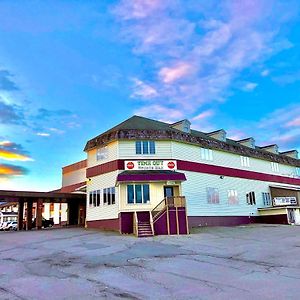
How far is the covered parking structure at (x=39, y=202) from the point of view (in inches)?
1213

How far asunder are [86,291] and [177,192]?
61.4ft

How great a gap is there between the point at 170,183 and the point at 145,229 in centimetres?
499

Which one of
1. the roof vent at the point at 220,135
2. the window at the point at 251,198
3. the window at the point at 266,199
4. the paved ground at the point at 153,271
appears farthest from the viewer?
the window at the point at 266,199

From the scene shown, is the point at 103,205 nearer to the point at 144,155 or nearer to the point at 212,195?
the point at 144,155

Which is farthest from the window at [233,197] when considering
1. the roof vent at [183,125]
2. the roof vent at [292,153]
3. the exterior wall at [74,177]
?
the exterior wall at [74,177]

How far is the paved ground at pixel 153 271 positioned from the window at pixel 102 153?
11.2 meters

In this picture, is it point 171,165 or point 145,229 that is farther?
point 171,165

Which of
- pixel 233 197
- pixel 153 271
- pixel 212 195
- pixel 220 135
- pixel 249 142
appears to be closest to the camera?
pixel 153 271

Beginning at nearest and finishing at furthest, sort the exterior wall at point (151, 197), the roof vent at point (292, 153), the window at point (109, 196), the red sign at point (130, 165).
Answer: the exterior wall at point (151, 197)
the window at point (109, 196)
the red sign at point (130, 165)
the roof vent at point (292, 153)

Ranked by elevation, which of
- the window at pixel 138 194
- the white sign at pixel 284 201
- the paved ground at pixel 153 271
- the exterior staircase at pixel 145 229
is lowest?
the paved ground at pixel 153 271

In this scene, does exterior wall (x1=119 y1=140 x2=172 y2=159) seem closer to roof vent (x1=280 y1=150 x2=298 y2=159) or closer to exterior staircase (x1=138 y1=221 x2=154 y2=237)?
exterior staircase (x1=138 y1=221 x2=154 y2=237)

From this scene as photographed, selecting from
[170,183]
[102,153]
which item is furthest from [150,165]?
Result: [102,153]

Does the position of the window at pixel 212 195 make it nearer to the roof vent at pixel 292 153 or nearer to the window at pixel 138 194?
the window at pixel 138 194

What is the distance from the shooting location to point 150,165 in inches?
1039
